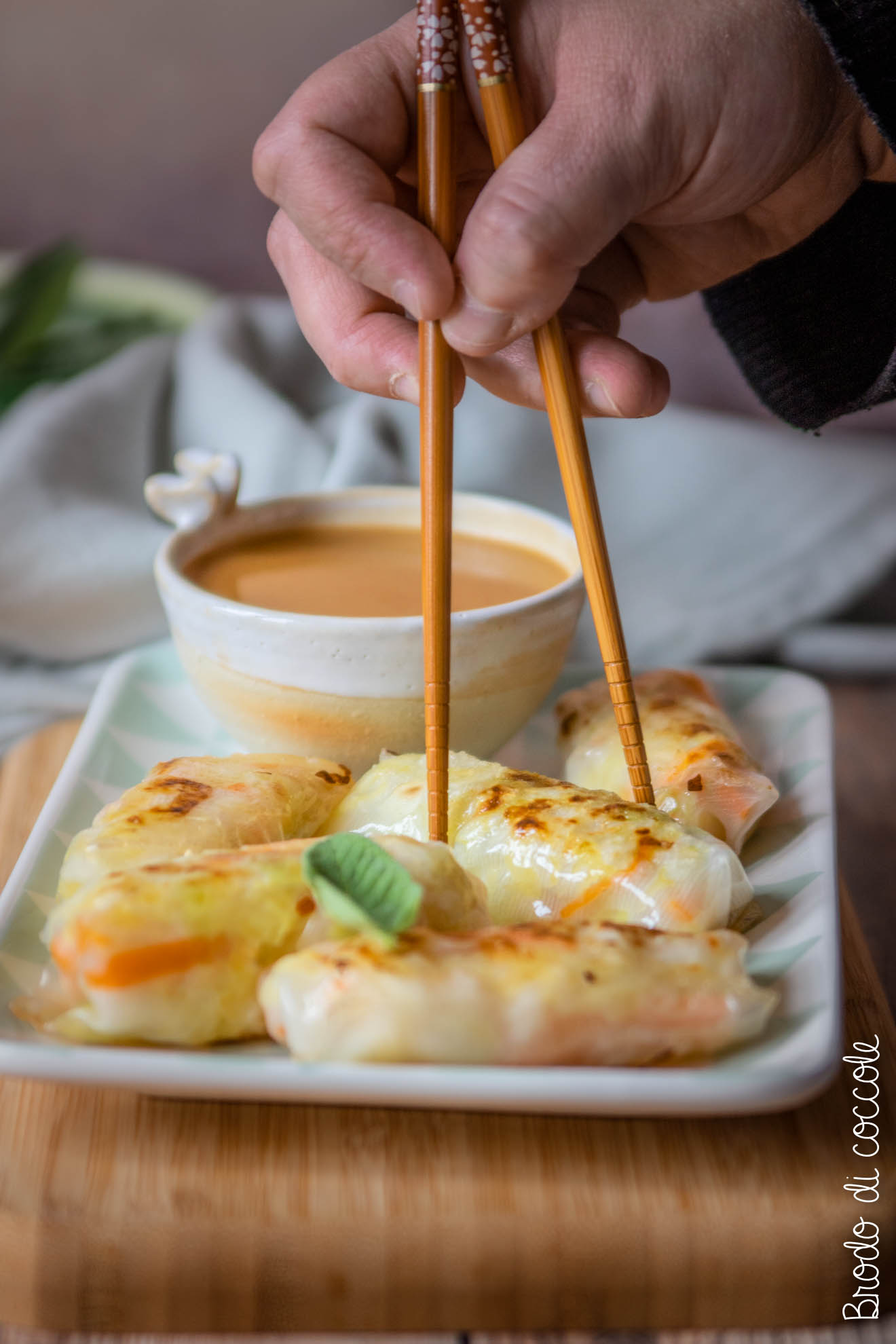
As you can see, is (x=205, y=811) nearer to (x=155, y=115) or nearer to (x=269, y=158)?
(x=269, y=158)

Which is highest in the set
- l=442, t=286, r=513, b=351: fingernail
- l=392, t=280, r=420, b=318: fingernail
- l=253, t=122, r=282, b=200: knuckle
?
l=253, t=122, r=282, b=200: knuckle

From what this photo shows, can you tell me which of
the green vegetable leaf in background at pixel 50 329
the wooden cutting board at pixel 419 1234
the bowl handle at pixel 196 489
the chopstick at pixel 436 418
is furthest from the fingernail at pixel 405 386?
the green vegetable leaf in background at pixel 50 329

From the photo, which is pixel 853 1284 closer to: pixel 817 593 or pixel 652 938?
pixel 652 938

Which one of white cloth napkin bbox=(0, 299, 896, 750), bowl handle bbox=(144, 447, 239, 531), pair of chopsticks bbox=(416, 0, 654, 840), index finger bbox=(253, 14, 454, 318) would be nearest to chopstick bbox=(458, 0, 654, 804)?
pair of chopsticks bbox=(416, 0, 654, 840)

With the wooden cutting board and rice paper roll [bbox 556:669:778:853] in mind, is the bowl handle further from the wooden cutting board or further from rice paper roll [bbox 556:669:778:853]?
the wooden cutting board

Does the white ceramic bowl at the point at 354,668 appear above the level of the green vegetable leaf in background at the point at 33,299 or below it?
below

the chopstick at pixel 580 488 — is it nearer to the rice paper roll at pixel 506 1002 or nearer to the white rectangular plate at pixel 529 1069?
the white rectangular plate at pixel 529 1069

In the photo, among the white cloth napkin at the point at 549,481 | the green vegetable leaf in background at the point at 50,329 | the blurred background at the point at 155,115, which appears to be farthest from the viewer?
the blurred background at the point at 155,115
